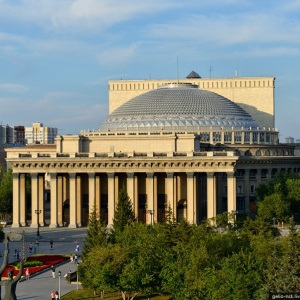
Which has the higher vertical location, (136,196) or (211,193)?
(211,193)

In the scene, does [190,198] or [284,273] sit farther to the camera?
[190,198]

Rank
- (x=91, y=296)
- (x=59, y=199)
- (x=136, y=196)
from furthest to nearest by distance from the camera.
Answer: (x=59, y=199) < (x=136, y=196) < (x=91, y=296)

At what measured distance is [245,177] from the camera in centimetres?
10919

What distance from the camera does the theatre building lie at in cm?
8862

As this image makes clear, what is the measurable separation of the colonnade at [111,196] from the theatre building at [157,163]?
0.32 ft

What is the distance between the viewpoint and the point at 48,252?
68.6m

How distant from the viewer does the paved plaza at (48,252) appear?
4978 cm

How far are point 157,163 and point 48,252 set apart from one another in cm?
2266

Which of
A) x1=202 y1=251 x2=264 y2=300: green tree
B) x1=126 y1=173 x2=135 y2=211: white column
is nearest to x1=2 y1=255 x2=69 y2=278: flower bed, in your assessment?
x1=202 y1=251 x2=264 y2=300: green tree

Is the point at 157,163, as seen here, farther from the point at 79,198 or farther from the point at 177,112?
the point at 177,112

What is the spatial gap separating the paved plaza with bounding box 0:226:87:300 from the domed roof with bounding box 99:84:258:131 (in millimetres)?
25492

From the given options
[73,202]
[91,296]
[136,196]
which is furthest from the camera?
[136,196]

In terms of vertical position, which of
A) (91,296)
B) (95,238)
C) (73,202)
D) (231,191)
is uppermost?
(231,191)

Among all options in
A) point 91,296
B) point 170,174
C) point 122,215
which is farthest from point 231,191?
point 91,296
